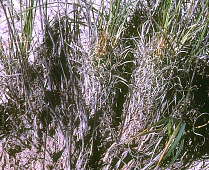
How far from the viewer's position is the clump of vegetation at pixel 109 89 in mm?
1223

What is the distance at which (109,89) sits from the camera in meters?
1.28

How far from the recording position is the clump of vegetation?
1223 mm

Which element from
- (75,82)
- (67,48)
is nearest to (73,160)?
(75,82)

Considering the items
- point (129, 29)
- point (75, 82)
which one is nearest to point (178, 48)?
point (129, 29)

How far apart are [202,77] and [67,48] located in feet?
1.77

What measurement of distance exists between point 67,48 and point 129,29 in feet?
0.87

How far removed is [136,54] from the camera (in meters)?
1.31

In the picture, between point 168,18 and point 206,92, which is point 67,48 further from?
point 206,92

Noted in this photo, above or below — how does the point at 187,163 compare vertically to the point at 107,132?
below

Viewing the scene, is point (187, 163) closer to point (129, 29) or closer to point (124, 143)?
point (124, 143)

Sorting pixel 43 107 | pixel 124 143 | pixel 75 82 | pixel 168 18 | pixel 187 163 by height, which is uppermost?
pixel 168 18

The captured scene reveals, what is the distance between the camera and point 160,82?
1237 mm

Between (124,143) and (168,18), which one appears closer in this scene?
(168,18)

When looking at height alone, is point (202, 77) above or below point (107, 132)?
above
